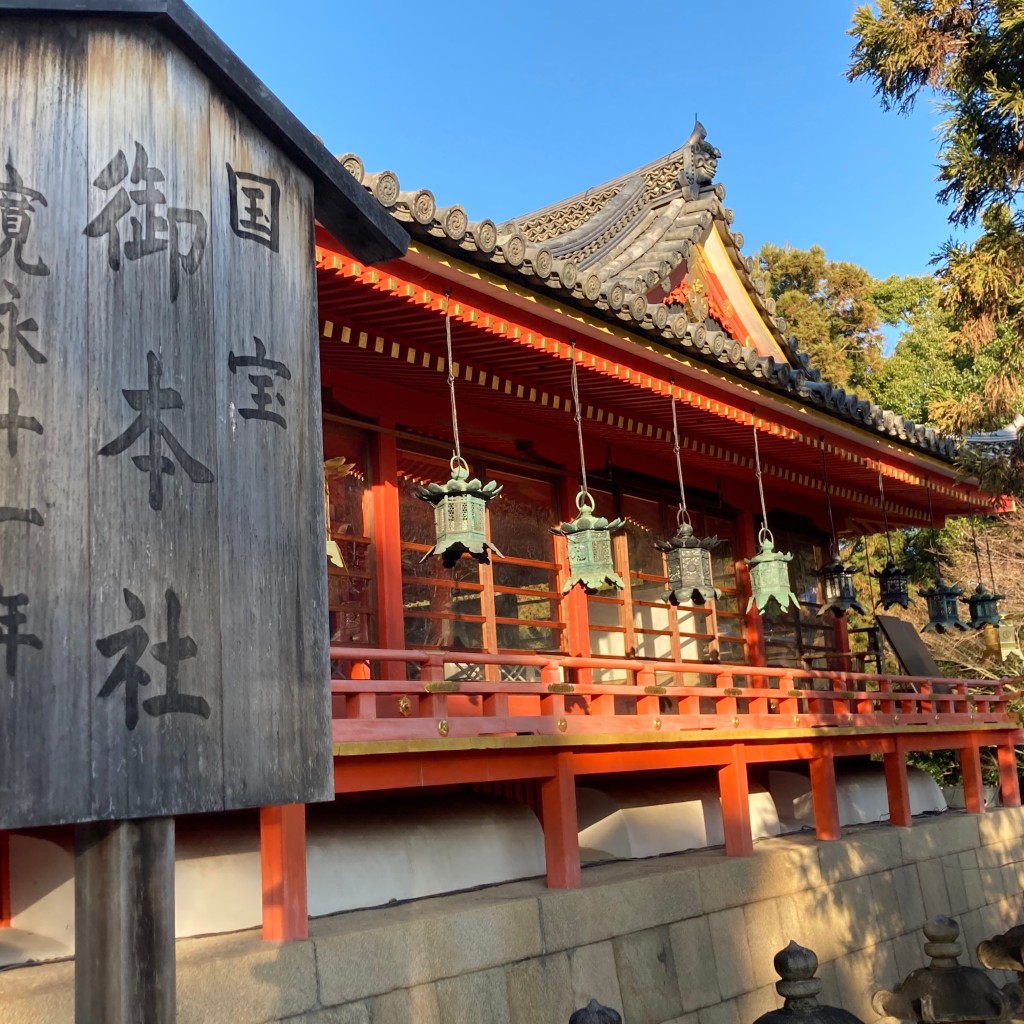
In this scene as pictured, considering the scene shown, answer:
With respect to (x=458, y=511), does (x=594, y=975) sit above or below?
below

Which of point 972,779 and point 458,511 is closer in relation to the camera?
point 458,511

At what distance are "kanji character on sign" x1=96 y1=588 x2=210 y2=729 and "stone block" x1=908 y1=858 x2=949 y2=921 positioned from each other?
10.5 metres

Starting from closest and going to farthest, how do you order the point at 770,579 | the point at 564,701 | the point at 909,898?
the point at 564,701, the point at 770,579, the point at 909,898

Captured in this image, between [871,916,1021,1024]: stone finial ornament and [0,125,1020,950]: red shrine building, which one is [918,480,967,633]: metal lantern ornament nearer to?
[0,125,1020,950]: red shrine building

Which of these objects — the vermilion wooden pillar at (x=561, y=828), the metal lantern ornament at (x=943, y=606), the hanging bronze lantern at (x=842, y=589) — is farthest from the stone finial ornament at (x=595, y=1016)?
the metal lantern ornament at (x=943, y=606)

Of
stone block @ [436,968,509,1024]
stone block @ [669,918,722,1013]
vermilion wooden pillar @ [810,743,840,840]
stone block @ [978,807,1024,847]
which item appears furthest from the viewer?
stone block @ [978,807,1024,847]

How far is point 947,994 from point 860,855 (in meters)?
6.11

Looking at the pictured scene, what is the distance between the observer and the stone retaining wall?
5.58m

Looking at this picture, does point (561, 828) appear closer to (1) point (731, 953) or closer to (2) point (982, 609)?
(1) point (731, 953)

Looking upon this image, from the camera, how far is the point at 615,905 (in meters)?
7.66

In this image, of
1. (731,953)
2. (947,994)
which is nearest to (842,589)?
(731,953)

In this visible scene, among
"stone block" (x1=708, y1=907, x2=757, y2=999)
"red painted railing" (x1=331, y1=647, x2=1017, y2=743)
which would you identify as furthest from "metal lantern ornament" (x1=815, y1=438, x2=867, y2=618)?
"stone block" (x1=708, y1=907, x2=757, y2=999)

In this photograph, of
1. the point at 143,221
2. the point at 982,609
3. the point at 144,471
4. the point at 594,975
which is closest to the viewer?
→ the point at 144,471

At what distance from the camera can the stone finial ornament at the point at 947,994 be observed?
4.57m
